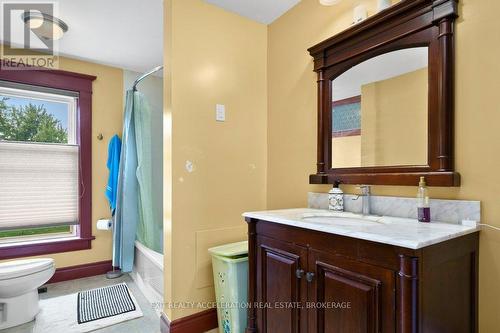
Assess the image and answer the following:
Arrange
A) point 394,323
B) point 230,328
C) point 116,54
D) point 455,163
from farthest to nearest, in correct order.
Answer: point 116,54
point 230,328
point 455,163
point 394,323

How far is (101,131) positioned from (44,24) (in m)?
1.11

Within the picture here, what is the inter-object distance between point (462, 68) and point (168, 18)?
1.67 m

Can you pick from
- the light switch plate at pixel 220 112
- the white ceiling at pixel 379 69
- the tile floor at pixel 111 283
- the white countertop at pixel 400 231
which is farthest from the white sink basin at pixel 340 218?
the tile floor at pixel 111 283

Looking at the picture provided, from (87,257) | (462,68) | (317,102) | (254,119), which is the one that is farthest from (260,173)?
(87,257)

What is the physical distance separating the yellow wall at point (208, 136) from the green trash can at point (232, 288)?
194 mm

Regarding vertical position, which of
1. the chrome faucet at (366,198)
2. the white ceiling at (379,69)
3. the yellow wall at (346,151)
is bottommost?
the chrome faucet at (366,198)

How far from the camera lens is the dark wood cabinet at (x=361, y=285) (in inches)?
34.5

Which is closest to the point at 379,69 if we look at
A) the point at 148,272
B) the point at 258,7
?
the point at 258,7

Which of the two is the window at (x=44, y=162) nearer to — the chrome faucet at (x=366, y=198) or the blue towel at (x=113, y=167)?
the blue towel at (x=113, y=167)

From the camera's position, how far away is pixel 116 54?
8.88 feet

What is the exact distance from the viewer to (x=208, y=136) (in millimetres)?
1924

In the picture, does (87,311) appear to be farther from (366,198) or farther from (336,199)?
(366,198)

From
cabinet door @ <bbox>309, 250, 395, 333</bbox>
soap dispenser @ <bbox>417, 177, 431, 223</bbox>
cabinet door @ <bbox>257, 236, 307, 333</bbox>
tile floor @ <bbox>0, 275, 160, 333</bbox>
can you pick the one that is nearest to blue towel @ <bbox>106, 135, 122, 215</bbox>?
tile floor @ <bbox>0, 275, 160, 333</bbox>

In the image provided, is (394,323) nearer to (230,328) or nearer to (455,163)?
(455,163)
